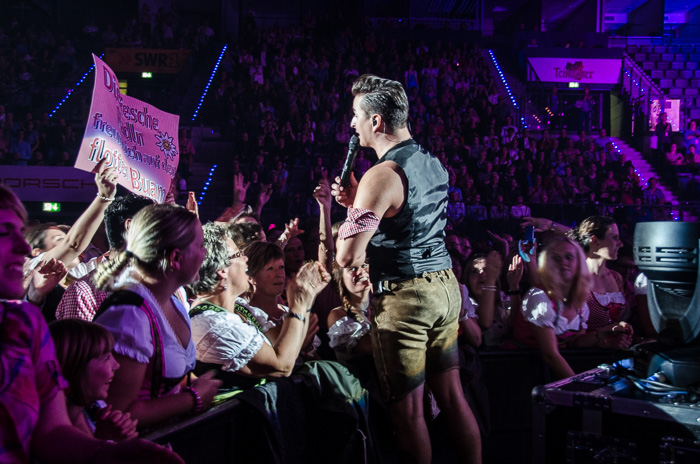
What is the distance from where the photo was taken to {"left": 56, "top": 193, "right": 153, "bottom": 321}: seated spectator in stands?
2.70 metres

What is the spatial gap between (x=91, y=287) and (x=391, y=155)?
1.44 m

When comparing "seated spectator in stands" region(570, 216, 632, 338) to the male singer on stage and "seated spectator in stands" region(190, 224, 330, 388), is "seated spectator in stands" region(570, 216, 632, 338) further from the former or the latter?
"seated spectator in stands" region(190, 224, 330, 388)

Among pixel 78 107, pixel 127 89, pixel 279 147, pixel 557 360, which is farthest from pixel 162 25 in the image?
pixel 557 360

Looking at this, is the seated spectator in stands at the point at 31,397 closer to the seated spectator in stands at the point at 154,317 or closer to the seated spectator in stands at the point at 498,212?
the seated spectator in stands at the point at 154,317

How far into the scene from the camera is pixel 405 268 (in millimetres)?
2564

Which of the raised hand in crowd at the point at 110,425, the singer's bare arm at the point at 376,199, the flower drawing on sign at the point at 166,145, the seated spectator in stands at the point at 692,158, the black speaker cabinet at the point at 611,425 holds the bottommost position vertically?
the black speaker cabinet at the point at 611,425

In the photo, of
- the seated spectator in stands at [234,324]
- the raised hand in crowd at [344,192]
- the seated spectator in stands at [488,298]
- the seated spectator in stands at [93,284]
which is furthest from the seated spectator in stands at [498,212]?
the seated spectator in stands at [234,324]

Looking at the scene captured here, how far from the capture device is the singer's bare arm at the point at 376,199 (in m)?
2.45

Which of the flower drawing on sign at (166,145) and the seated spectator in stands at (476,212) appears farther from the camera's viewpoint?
the seated spectator in stands at (476,212)

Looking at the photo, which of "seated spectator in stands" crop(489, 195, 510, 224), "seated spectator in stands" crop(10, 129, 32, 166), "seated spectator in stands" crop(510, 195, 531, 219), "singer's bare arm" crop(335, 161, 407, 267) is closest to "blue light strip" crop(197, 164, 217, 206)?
"seated spectator in stands" crop(10, 129, 32, 166)

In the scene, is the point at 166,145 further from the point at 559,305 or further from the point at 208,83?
the point at 208,83

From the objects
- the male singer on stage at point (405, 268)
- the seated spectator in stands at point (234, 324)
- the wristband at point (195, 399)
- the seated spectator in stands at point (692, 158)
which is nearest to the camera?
the wristband at point (195, 399)

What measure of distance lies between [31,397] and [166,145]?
371 centimetres

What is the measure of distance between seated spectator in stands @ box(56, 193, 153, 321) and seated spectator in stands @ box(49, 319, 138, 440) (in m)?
1.09
